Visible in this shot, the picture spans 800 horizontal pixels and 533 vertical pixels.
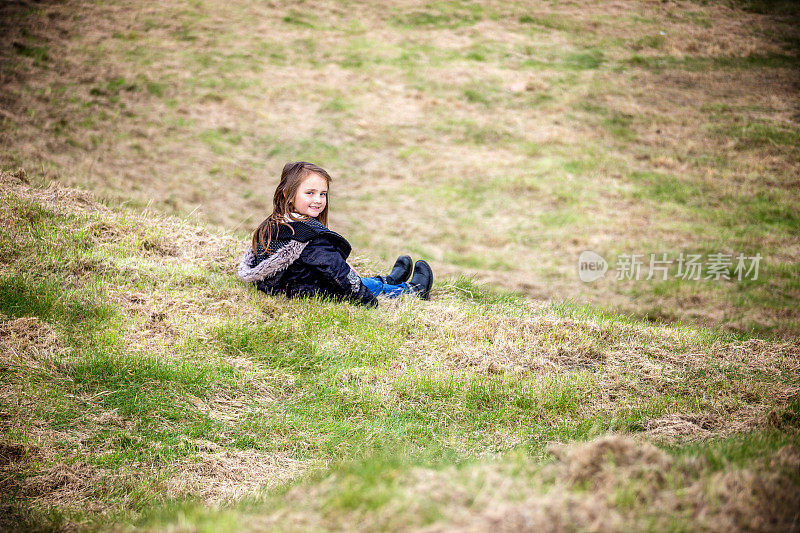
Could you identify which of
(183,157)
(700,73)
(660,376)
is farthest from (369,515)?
(700,73)

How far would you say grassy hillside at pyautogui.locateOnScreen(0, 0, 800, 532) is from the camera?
3.00 meters

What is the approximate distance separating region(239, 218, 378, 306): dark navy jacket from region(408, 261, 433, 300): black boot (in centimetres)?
78

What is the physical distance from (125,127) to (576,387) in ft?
43.0

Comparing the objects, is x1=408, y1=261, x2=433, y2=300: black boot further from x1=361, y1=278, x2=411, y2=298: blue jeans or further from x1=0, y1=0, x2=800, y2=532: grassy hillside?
x1=0, y1=0, x2=800, y2=532: grassy hillside

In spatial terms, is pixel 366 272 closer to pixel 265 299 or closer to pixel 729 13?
pixel 265 299

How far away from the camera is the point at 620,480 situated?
2260mm

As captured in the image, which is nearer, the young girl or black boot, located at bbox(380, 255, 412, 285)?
the young girl

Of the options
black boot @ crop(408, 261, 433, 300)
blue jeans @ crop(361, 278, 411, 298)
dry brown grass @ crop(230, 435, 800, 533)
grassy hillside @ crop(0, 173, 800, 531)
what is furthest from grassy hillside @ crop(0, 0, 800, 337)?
dry brown grass @ crop(230, 435, 800, 533)

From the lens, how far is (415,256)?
1088 cm

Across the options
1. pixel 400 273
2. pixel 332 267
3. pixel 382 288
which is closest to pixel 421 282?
pixel 400 273

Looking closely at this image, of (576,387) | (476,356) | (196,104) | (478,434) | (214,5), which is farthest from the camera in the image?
(214,5)

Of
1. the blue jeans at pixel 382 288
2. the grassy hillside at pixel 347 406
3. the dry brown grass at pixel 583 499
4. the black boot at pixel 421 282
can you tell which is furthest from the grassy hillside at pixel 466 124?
the dry brown grass at pixel 583 499

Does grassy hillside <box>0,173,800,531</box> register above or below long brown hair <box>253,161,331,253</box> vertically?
below

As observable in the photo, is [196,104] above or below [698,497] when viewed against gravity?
above
